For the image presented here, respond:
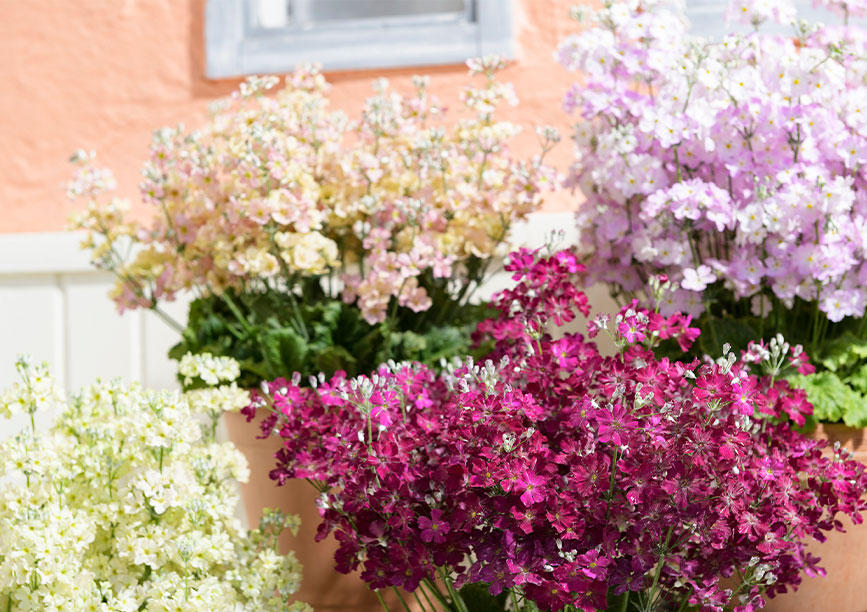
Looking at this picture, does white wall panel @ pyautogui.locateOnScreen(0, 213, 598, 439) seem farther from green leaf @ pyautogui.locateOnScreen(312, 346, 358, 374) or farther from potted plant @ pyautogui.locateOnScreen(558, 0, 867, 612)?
potted plant @ pyautogui.locateOnScreen(558, 0, 867, 612)

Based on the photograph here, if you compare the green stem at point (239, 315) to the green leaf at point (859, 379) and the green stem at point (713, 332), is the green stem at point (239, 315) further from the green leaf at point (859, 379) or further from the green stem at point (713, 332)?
the green leaf at point (859, 379)

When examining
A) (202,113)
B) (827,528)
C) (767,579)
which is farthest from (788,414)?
(202,113)

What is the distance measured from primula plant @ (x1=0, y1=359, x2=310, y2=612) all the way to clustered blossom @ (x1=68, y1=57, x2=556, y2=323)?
0.24m

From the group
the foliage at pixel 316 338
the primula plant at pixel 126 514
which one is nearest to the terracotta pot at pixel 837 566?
the foliage at pixel 316 338

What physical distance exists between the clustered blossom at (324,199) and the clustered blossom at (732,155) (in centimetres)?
15

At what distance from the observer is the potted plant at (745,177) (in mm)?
1238

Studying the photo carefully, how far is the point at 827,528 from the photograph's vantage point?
1055mm

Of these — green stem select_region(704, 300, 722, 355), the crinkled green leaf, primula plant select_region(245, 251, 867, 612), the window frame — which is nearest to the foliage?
primula plant select_region(245, 251, 867, 612)

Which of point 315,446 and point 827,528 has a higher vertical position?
point 315,446

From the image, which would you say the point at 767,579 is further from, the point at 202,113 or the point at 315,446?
the point at 202,113

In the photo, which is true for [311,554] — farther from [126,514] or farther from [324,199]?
[324,199]

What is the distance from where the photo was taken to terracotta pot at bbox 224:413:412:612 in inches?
54.1

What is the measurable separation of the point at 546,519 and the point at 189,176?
0.80 m

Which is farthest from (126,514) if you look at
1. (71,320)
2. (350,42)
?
(350,42)
